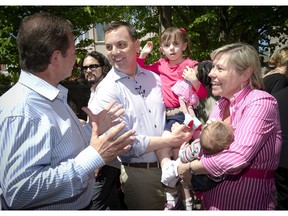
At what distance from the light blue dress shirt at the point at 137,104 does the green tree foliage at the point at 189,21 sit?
195 inches

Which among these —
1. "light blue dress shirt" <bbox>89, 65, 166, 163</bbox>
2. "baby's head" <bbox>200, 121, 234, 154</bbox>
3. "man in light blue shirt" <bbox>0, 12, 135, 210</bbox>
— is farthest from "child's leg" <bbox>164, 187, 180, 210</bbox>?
"man in light blue shirt" <bbox>0, 12, 135, 210</bbox>

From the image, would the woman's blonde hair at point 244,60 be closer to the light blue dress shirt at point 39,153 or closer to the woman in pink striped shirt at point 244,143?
the woman in pink striped shirt at point 244,143

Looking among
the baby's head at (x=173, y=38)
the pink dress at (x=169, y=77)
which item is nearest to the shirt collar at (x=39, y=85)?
the pink dress at (x=169, y=77)

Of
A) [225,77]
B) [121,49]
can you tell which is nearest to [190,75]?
[121,49]

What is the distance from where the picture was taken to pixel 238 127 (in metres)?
2.17

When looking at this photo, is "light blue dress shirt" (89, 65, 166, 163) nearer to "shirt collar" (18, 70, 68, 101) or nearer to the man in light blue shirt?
the man in light blue shirt

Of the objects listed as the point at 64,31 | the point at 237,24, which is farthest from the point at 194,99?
the point at 237,24

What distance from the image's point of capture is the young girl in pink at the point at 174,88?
2.84m

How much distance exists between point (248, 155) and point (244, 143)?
80mm

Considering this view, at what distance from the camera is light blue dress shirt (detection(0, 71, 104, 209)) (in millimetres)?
1729

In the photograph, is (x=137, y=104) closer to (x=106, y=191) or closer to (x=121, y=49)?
(x=121, y=49)

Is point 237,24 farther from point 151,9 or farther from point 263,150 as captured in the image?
point 263,150

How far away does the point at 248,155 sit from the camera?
6.76 feet

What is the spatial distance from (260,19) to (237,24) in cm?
303
